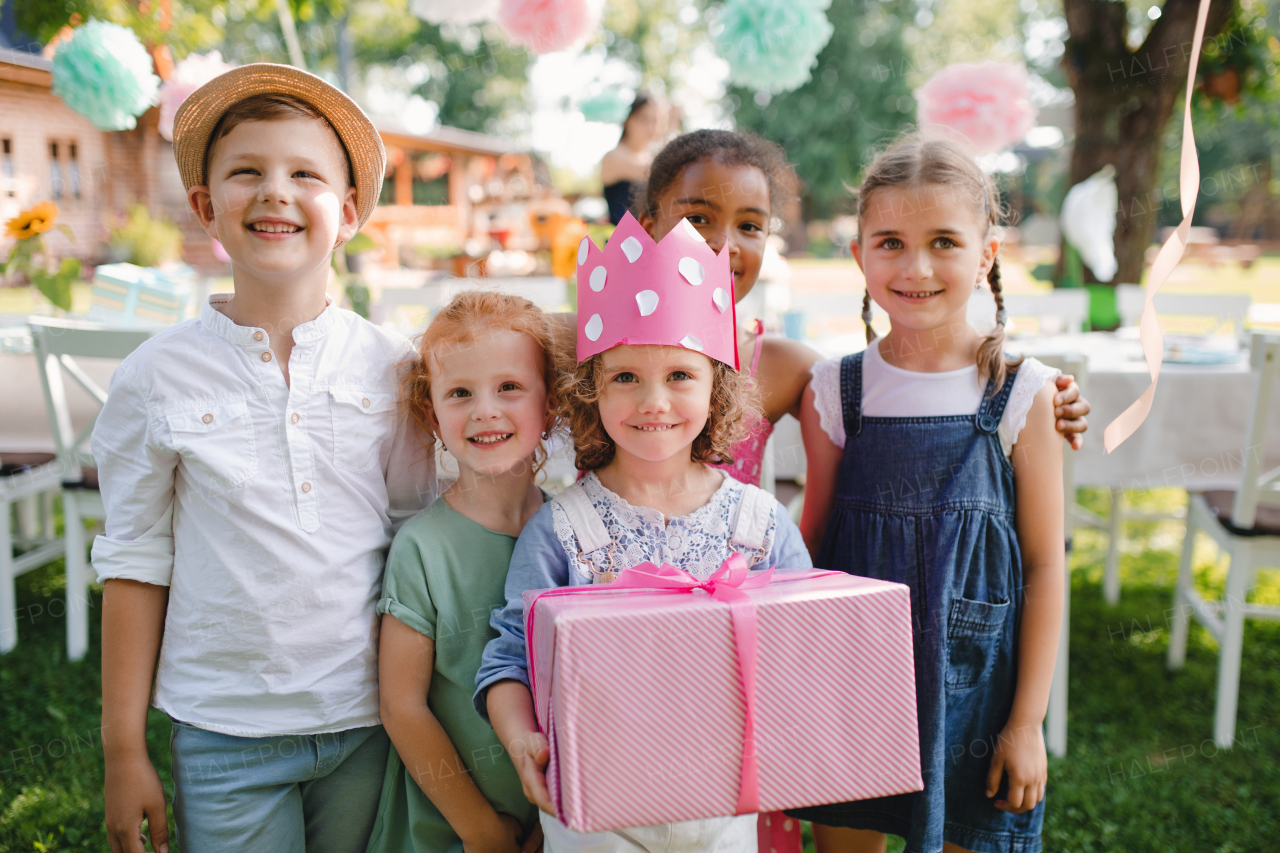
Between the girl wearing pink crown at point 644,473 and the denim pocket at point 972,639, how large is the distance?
30 centimetres

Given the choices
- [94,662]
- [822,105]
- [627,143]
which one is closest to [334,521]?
[94,662]

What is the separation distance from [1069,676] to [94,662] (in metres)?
3.35

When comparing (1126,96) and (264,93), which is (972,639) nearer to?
(264,93)

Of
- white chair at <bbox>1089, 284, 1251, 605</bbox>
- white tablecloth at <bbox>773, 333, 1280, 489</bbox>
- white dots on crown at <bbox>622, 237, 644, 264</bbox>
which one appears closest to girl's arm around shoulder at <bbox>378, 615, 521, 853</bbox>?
white dots on crown at <bbox>622, 237, 644, 264</bbox>

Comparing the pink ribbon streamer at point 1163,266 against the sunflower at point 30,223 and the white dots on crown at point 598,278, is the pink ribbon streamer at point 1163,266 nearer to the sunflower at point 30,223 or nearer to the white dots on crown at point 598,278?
the white dots on crown at point 598,278

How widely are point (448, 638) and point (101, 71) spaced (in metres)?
2.54

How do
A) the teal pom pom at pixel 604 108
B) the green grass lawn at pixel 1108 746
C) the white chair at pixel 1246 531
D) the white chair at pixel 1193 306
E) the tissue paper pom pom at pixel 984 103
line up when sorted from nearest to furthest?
the green grass lawn at pixel 1108 746
the white chair at pixel 1246 531
the tissue paper pom pom at pixel 984 103
the white chair at pixel 1193 306
the teal pom pom at pixel 604 108

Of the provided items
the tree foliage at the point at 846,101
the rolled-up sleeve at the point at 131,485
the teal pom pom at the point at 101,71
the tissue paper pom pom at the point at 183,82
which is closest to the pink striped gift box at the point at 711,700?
the rolled-up sleeve at the point at 131,485

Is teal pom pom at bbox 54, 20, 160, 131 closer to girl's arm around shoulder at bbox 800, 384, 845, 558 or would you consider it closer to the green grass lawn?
the green grass lawn

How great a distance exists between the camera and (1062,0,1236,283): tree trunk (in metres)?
4.74

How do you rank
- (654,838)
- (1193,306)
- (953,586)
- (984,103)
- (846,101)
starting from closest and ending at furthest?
(654,838), (953,586), (984,103), (1193,306), (846,101)

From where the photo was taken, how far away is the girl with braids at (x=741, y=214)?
155 cm

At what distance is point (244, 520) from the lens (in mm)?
1183

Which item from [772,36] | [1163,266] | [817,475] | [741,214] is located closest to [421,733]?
[817,475]
